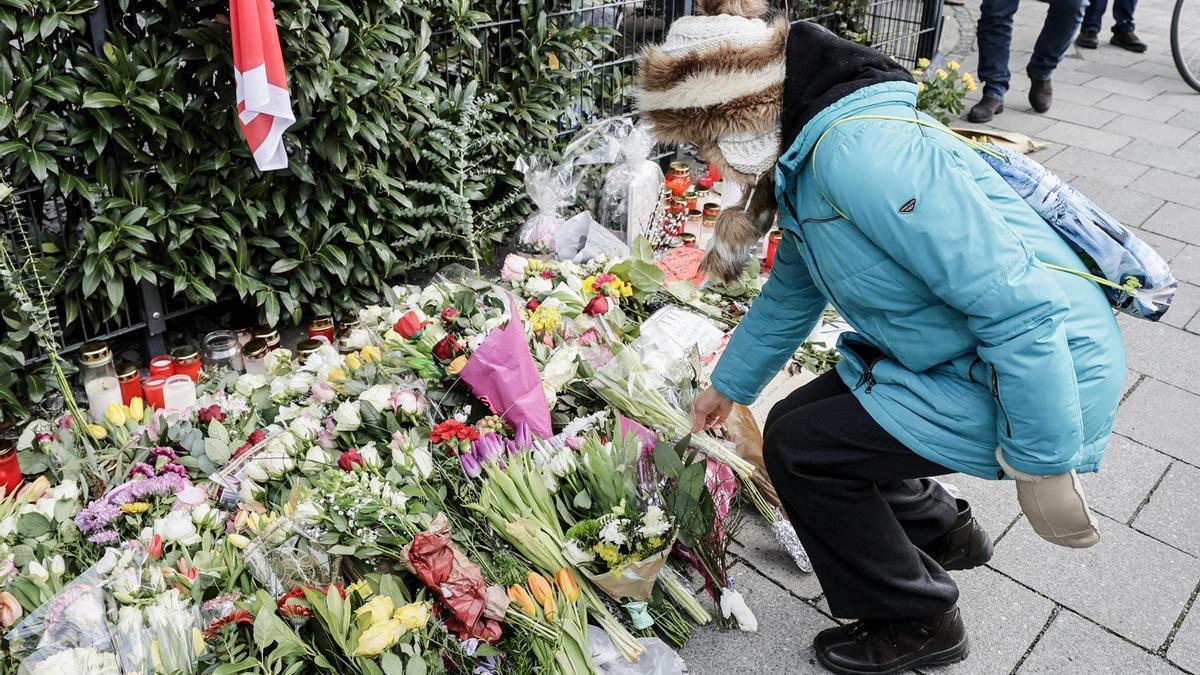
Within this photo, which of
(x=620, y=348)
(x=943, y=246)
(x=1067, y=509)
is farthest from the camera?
(x=620, y=348)

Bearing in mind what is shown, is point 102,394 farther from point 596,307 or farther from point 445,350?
point 596,307

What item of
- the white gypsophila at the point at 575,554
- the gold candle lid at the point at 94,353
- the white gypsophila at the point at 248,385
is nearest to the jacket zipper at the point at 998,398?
the white gypsophila at the point at 575,554

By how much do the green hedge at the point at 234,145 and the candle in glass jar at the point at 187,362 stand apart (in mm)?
193

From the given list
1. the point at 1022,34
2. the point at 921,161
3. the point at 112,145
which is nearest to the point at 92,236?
the point at 112,145

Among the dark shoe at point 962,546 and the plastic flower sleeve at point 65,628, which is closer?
the plastic flower sleeve at point 65,628

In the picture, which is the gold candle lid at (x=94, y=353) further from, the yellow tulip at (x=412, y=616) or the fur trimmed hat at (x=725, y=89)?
the fur trimmed hat at (x=725, y=89)

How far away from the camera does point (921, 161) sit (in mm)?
1716

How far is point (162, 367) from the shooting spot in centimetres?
331

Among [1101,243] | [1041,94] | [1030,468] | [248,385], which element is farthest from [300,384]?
[1041,94]

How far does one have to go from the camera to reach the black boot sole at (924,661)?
7.63ft

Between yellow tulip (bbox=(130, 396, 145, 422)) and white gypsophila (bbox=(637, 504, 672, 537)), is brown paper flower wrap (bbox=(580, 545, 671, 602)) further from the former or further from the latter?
yellow tulip (bbox=(130, 396, 145, 422))

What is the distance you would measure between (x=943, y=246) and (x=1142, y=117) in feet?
19.9

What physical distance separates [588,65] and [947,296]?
3.17 metres

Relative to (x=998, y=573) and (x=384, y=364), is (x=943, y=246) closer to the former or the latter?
(x=998, y=573)
